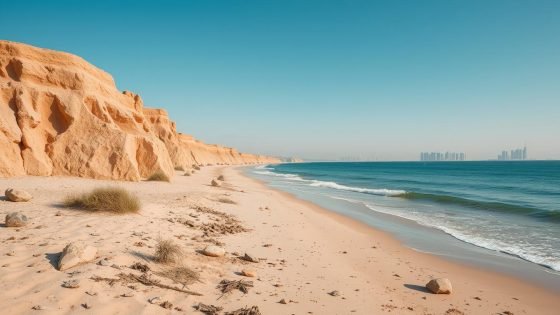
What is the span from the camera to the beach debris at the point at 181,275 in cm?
515

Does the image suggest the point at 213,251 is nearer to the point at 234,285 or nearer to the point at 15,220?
the point at 234,285

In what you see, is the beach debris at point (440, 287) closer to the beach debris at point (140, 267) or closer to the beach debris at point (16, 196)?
the beach debris at point (140, 267)

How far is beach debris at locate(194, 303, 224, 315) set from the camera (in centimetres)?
435

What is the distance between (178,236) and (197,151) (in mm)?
77216

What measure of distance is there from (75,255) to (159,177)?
43.9 ft

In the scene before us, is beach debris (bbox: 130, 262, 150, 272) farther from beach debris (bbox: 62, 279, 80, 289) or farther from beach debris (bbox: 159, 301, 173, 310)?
beach debris (bbox: 159, 301, 173, 310)

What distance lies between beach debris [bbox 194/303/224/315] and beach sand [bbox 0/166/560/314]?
113 millimetres

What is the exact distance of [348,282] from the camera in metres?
6.16

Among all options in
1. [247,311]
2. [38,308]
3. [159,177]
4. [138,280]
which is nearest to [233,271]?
[247,311]

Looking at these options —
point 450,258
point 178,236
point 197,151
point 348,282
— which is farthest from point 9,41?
point 197,151

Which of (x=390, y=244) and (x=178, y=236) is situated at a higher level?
(x=178, y=236)

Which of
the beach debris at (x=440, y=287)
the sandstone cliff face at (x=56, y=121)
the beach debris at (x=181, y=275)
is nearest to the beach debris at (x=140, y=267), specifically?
the beach debris at (x=181, y=275)

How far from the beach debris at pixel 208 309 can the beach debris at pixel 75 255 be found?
212 cm

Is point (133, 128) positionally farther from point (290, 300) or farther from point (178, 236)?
point (290, 300)
